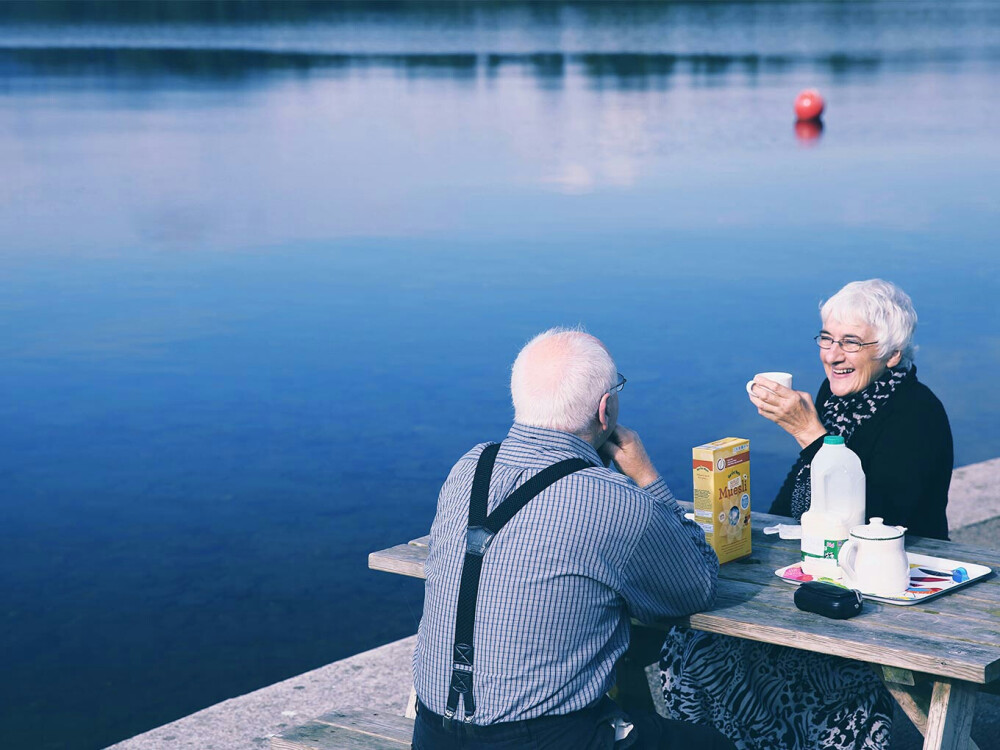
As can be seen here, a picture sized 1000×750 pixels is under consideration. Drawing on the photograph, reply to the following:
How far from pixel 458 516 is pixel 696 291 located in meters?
10.6

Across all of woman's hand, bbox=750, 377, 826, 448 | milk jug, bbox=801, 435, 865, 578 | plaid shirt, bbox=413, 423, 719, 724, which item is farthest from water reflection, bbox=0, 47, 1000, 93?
plaid shirt, bbox=413, 423, 719, 724

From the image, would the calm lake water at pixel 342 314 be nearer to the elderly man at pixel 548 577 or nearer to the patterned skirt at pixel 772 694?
the patterned skirt at pixel 772 694

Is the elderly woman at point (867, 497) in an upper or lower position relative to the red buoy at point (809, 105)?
lower

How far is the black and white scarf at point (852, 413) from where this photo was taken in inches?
152

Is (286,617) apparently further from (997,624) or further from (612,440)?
(997,624)

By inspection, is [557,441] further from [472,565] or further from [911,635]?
[911,635]

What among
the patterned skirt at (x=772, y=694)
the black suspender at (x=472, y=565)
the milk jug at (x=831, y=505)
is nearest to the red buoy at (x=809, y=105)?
the milk jug at (x=831, y=505)

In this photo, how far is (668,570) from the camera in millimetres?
2979

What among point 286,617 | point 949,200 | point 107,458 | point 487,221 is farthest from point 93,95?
point 286,617

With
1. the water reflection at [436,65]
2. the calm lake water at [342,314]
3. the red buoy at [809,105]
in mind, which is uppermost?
the water reflection at [436,65]

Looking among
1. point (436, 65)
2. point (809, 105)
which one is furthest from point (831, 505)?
point (436, 65)

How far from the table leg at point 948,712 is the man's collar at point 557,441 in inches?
36.5

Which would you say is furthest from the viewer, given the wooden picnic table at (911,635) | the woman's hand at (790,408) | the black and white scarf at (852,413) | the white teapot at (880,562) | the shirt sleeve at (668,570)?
the black and white scarf at (852,413)

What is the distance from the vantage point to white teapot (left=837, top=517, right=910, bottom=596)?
10.3 feet
